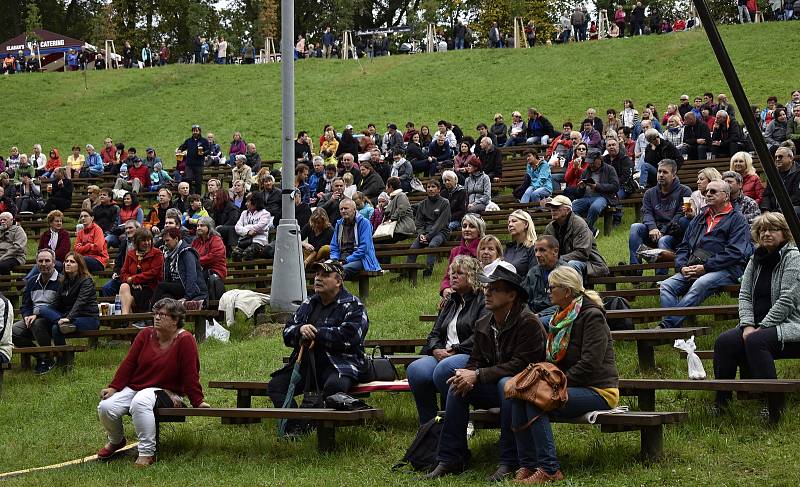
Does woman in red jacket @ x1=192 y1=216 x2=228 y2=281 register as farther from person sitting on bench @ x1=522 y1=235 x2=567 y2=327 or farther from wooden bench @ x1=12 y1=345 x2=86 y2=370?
person sitting on bench @ x1=522 y1=235 x2=567 y2=327

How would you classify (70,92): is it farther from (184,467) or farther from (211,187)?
(184,467)

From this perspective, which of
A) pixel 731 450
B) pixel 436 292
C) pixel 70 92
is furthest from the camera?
pixel 70 92

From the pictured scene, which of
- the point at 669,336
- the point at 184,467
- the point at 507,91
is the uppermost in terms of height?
the point at 507,91

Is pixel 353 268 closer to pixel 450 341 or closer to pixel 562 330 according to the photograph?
pixel 450 341

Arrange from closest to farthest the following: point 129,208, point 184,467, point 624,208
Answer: point 184,467
point 624,208
point 129,208

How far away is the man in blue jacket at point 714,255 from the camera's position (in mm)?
10406

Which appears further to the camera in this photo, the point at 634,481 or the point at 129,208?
the point at 129,208

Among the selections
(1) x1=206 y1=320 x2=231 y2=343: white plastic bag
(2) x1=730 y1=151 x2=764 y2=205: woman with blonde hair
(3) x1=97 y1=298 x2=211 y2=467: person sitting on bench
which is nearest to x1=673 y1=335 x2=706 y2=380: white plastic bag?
(3) x1=97 y1=298 x2=211 y2=467: person sitting on bench

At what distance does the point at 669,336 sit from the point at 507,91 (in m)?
32.9

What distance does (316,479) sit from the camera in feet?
25.0

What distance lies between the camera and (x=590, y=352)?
7207 mm

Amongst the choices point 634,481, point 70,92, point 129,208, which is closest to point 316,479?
point 634,481

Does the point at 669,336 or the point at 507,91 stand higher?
the point at 507,91

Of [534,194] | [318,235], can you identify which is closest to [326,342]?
[318,235]
